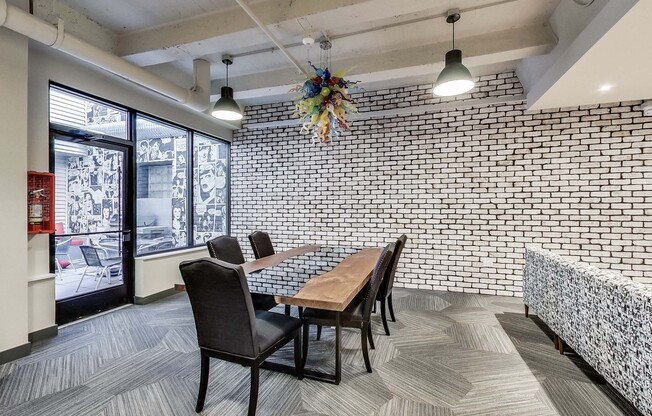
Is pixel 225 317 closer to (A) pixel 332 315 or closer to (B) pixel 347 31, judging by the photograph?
(A) pixel 332 315

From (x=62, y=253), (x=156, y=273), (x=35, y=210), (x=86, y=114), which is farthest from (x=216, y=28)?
(x=156, y=273)

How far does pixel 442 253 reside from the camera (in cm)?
473

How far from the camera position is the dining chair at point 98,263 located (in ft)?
12.0

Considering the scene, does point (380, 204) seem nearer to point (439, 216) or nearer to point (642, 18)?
point (439, 216)

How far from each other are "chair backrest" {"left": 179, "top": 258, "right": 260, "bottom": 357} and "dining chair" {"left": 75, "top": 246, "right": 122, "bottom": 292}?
2715 mm

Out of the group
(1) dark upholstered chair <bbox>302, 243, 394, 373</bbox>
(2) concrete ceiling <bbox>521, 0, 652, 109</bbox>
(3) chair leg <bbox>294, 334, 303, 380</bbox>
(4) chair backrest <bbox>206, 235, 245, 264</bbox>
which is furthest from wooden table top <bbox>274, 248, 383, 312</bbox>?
(2) concrete ceiling <bbox>521, 0, 652, 109</bbox>

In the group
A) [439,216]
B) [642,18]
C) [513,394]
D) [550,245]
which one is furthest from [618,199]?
[513,394]

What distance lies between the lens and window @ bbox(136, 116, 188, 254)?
14.0ft

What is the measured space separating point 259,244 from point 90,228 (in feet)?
6.65

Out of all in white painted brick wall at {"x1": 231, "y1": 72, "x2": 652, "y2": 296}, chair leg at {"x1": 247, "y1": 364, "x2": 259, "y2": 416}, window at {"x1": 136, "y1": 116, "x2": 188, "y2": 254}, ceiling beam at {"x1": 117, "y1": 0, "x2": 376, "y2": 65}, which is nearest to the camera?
chair leg at {"x1": 247, "y1": 364, "x2": 259, "y2": 416}

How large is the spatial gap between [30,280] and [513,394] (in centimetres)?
424

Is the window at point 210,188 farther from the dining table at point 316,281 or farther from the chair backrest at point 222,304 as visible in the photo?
the chair backrest at point 222,304

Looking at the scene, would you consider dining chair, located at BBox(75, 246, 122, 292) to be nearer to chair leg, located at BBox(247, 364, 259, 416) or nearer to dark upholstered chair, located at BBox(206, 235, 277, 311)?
dark upholstered chair, located at BBox(206, 235, 277, 311)

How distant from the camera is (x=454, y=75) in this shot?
2.74m
